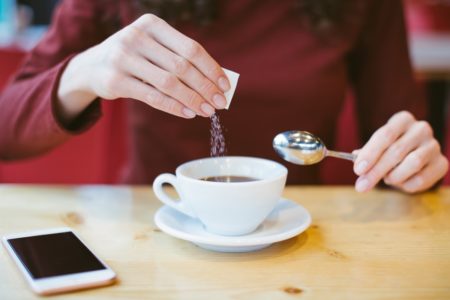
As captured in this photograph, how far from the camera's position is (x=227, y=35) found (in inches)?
47.8

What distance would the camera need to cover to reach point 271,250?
71 centimetres

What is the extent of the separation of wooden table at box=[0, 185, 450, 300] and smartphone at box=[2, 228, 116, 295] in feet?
0.04

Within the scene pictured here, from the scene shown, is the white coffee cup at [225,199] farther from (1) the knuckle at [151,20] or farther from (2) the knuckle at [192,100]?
(1) the knuckle at [151,20]

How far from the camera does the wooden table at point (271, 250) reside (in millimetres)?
599

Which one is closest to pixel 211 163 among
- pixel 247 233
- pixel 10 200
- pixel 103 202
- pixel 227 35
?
pixel 247 233

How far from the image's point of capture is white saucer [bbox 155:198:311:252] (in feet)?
2.21

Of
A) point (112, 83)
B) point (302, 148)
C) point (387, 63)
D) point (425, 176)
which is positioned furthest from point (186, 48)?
point (387, 63)

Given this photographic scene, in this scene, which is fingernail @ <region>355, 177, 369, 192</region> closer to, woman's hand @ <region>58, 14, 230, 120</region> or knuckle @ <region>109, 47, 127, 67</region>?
woman's hand @ <region>58, 14, 230, 120</region>

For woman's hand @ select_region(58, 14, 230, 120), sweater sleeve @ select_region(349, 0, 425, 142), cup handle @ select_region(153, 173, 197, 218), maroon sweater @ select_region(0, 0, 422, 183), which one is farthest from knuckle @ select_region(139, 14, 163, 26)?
sweater sleeve @ select_region(349, 0, 425, 142)

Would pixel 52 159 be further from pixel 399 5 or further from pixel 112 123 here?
pixel 399 5

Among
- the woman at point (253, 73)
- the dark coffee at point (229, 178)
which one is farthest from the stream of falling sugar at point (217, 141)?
the woman at point (253, 73)

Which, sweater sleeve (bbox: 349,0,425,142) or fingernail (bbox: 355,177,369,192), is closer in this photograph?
fingernail (bbox: 355,177,369,192)

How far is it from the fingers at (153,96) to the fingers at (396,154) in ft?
0.96

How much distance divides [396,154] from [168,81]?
0.39 m
